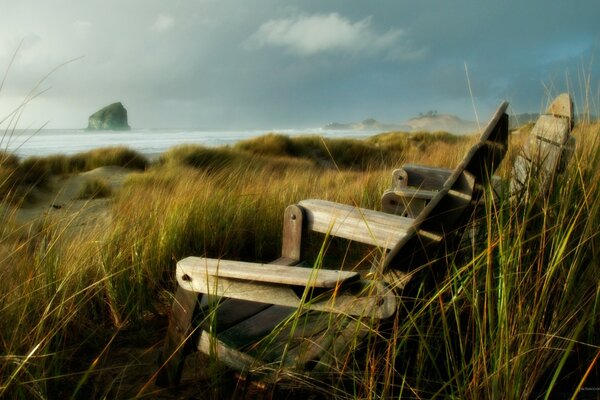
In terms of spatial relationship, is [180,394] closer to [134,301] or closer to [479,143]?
[134,301]

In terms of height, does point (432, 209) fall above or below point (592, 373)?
above

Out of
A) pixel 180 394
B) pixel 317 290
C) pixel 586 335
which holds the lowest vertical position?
pixel 180 394

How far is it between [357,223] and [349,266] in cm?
189

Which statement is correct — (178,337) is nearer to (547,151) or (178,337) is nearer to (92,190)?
(547,151)

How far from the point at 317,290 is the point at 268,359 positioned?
→ 0.45 m

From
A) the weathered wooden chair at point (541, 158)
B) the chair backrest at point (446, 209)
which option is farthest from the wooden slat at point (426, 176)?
the chair backrest at point (446, 209)

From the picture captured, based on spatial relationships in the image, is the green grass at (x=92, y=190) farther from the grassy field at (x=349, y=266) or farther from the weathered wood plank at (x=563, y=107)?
the weathered wood plank at (x=563, y=107)

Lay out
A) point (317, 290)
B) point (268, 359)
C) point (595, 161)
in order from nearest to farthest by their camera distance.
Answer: point (317, 290), point (268, 359), point (595, 161)

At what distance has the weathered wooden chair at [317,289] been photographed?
1.57 metres

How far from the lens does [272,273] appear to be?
→ 174 centimetres

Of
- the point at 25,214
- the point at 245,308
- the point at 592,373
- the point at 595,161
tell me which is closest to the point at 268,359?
the point at 245,308

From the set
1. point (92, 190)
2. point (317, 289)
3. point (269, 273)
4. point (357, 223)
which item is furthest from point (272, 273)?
point (92, 190)

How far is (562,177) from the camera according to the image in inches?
93.4

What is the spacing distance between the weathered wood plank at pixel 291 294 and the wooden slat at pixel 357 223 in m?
0.33
